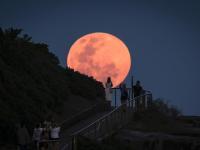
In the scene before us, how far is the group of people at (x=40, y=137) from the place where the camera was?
27877mm

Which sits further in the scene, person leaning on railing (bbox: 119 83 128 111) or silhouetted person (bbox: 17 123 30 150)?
person leaning on railing (bbox: 119 83 128 111)

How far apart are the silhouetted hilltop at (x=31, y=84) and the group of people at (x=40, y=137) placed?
133 cm

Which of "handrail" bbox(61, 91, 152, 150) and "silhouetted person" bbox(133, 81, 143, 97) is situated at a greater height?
"silhouetted person" bbox(133, 81, 143, 97)

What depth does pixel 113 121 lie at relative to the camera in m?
36.5

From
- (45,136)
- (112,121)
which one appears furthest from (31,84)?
(45,136)

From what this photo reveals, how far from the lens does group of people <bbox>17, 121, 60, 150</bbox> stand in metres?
27.9

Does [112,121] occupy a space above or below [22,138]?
above

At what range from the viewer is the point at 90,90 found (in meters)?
46.2

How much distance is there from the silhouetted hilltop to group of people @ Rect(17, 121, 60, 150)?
1.33 metres

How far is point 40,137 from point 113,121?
8.19 m

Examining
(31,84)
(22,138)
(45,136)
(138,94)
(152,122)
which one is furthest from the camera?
(138,94)

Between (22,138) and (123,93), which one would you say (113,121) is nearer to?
(123,93)

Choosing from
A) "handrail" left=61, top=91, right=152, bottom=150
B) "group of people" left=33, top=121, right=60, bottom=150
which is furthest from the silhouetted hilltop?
"handrail" left=61, top=91, right=152, bottom=150

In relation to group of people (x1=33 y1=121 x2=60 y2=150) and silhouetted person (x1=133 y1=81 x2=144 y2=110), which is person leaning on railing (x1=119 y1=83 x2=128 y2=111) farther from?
group of people (x1=33 y1=121 x2=60 y2=150)
